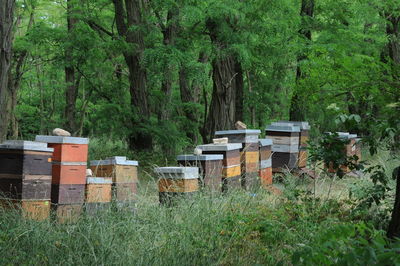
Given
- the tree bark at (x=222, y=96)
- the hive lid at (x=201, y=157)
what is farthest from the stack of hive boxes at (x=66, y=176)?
the tree bark at (x=222, y=96)

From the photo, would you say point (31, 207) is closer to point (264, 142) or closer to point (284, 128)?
point (264, 142)

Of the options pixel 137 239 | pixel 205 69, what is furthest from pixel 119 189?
pixel 205 69

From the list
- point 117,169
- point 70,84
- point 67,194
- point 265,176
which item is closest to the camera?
point 67,194

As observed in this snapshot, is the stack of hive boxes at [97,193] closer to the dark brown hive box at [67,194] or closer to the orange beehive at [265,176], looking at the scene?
the dark brown hive box at [67,194]

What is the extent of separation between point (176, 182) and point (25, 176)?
5.73 feet

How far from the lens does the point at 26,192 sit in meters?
6.16

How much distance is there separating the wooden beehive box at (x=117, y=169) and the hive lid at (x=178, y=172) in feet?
1.90

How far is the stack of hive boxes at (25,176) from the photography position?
6.14 metres

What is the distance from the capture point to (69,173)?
21.9 ft

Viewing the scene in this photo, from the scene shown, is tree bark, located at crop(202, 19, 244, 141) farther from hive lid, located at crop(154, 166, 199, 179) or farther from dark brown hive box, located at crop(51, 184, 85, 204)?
dark brown hive box, located at crop(51, 184, 85, 204)

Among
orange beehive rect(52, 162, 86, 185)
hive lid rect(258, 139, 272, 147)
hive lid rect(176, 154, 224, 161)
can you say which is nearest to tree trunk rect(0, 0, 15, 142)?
orange beehive rect(52, 162, 86, 185)

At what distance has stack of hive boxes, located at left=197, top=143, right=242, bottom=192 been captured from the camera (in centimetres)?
818

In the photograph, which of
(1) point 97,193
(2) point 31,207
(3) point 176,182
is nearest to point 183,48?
(3) point 176,182

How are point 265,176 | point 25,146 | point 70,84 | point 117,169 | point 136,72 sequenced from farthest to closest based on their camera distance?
point 70,84, point 136,72, point 265,176, point 117,169, point 25,146
